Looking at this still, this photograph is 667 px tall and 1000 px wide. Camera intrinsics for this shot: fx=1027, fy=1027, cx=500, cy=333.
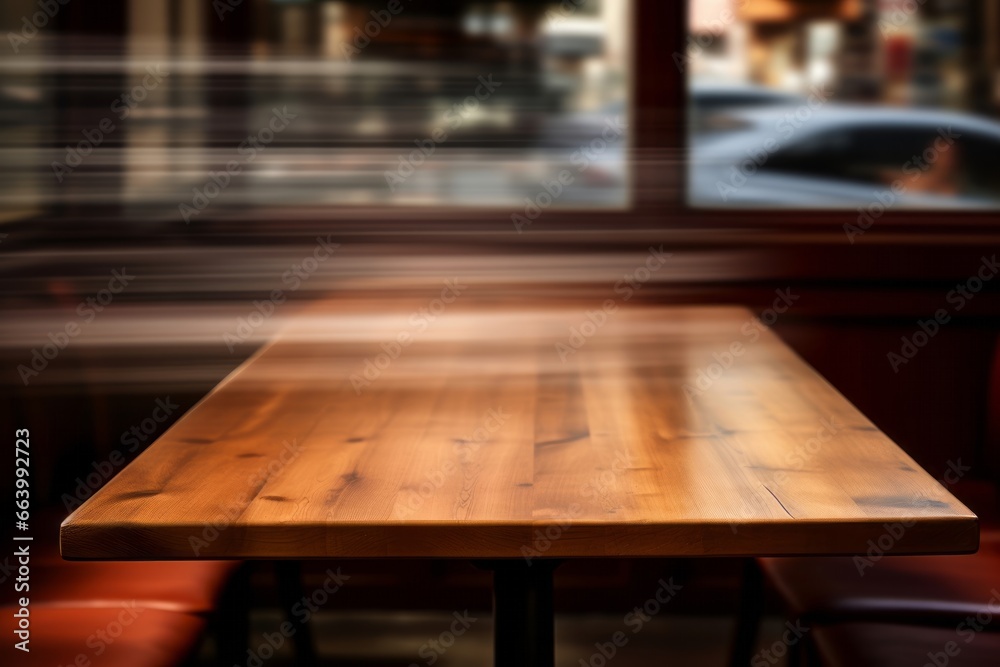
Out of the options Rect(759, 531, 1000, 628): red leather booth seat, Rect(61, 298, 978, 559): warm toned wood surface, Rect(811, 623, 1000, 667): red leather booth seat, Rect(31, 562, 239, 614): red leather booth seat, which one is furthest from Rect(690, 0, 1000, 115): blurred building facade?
Rect(31, 562, 239, 614): red leather booth seat

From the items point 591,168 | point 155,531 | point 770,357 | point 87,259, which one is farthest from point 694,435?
point 87,259

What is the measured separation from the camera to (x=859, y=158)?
2465mm

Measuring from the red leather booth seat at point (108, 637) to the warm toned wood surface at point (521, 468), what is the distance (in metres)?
0.28

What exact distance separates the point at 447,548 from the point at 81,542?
366 mm

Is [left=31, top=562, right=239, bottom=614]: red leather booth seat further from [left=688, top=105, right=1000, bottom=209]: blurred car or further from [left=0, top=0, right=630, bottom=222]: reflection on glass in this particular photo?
[left=688, top=105, right=1000, bottom=209]: blurred car

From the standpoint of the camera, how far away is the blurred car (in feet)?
8.03

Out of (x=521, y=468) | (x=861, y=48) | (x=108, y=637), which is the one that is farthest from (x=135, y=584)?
(x=861, y=48)

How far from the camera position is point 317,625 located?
2467 millimetres

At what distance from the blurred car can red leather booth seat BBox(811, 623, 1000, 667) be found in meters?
1.27

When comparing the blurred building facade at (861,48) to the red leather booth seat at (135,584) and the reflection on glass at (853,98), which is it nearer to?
the reflection on glass at (853,98)

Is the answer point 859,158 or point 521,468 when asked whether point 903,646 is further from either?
point 859,158

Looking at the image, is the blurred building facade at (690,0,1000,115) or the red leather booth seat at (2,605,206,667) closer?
the red leather booth seat at (2,605,206,667)

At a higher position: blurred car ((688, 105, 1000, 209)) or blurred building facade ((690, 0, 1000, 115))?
blurred building facade ((690, 0, 1000, 115))

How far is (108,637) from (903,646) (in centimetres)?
106
